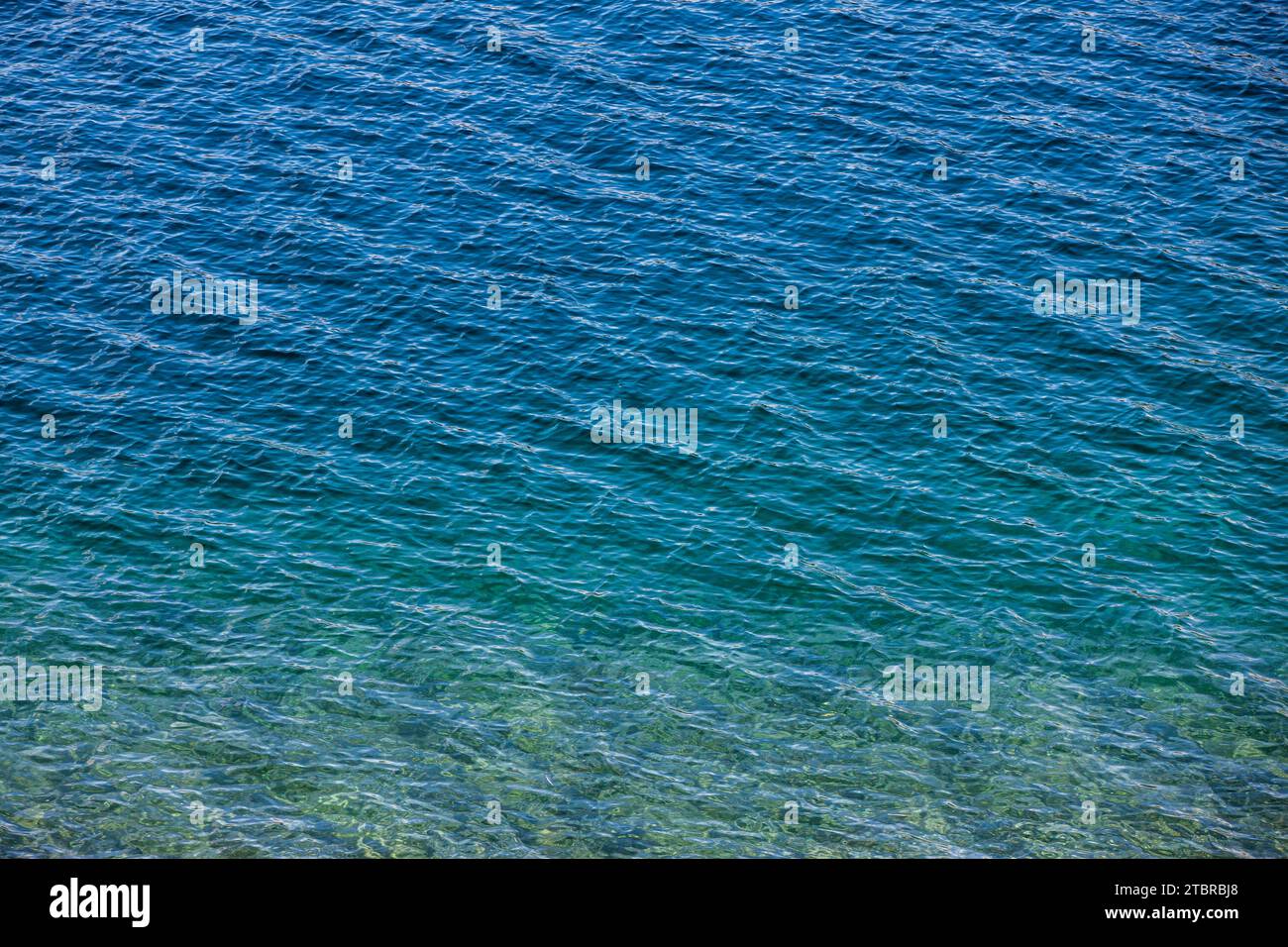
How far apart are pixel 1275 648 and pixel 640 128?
48.1 m

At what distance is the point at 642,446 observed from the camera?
70250 millimetres

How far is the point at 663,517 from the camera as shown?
66562mm

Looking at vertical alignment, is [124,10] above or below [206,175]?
above

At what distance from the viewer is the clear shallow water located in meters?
54.2

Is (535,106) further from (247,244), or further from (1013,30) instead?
(1013,30)

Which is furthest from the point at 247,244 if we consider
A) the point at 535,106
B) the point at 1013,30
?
the point at 1013,30

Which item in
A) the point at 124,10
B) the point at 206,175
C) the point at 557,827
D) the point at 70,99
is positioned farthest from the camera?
the point at 124,10

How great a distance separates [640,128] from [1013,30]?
26025mm

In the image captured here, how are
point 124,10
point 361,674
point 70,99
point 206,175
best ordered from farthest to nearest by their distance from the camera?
point 124,10 < point 70,99 < point 206,175 < point 361,674

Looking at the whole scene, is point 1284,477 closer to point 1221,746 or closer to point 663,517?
point 1221,746

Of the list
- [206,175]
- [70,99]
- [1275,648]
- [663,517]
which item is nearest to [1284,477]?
[1275,648]

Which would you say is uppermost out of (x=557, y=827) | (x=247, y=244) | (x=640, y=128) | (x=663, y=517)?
(x=640, y=128)

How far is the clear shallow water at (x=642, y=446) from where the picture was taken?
178 feet

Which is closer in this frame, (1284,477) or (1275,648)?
(1275,648)
